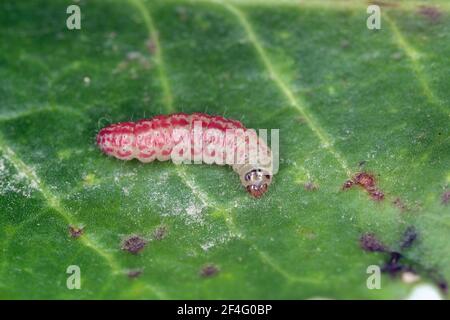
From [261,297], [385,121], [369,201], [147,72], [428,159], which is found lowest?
[261,297]

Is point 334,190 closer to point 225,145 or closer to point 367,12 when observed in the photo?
point 225,145

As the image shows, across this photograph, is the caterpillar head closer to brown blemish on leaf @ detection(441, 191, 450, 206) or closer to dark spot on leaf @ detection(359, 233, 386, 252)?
dark spot on leaf @ detection(359, 233, 386, 252)

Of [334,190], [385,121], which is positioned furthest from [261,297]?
[385,121]

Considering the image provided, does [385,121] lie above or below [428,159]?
above

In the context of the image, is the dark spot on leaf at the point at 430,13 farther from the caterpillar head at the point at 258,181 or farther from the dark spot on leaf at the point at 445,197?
the caterpillar head at the point at 258,181

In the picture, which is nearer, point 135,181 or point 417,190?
point 417,190

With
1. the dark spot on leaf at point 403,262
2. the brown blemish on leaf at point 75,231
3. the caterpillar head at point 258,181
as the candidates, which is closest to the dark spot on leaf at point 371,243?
the dark spot on leaf at point 403,262

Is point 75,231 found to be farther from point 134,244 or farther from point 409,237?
point 409,237
